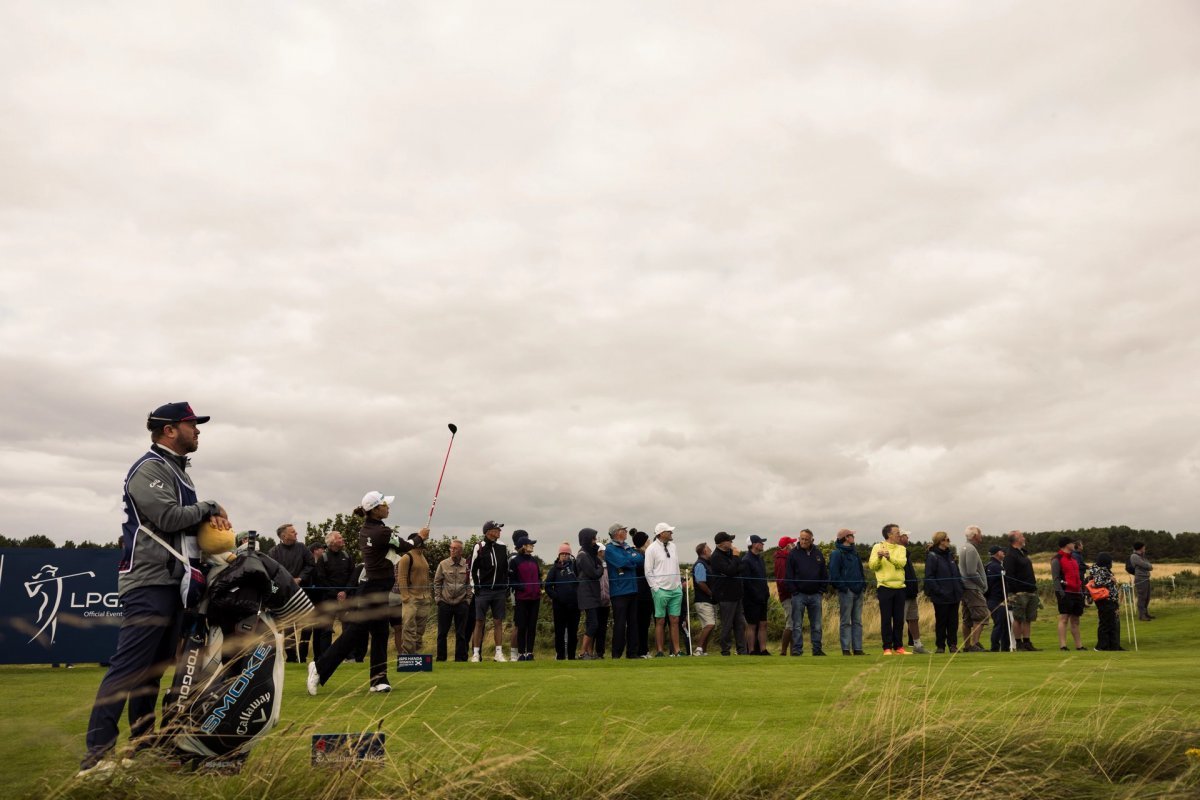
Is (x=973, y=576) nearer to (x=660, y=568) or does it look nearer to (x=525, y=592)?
(x=660, y=568)

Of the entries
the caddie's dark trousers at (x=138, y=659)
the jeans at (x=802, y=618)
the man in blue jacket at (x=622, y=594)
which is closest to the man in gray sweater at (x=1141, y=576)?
the jeans at (x=802, y=618)

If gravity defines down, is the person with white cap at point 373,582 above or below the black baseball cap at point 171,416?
below

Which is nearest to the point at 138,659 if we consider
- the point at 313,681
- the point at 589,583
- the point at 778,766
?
the point at 778,766

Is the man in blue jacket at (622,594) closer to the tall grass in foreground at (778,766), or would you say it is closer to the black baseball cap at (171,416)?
the tall grass in foreground at (778,766)

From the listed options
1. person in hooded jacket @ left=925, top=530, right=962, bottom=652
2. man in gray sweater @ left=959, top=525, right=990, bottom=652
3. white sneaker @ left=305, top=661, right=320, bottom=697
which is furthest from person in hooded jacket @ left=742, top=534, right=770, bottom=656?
white sneaker @ left=305, top=661, right=320, bottom=697

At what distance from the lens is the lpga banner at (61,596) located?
16.2 meters

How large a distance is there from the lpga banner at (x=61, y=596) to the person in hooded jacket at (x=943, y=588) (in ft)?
44.5

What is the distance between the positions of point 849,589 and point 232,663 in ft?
49.0

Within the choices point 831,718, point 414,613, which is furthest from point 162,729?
point 414,613

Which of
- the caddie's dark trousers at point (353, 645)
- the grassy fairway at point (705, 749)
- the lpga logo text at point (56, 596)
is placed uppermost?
the lpga logo text at point (56, 596)

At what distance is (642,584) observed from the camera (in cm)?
1883

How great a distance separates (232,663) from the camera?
540 cm

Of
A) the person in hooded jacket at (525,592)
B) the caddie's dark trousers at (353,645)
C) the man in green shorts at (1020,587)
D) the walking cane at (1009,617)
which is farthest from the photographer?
the man in green shorts at (1020,587)

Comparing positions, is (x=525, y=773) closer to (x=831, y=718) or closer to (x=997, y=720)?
(x=831, y=718)
